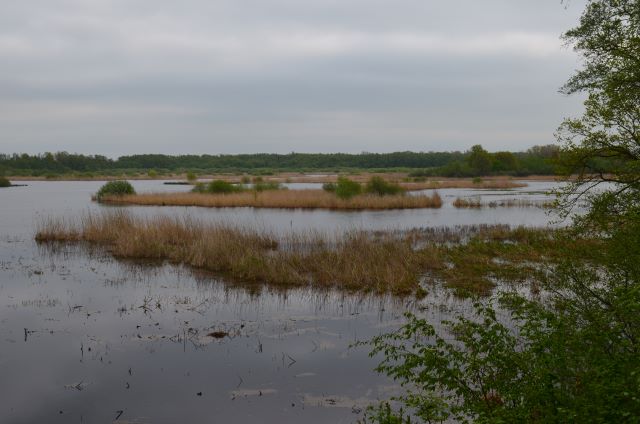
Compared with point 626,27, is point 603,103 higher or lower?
lower

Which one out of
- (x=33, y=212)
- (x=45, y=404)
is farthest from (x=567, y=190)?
(x=33, y=212)

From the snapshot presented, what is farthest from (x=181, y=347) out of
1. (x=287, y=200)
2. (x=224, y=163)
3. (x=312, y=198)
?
(x=224, y=163)

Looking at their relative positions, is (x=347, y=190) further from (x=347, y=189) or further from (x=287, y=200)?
(x=287, y=200)

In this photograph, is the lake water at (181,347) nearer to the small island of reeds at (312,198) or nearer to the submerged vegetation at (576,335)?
the submerged vegetation at (576,335)

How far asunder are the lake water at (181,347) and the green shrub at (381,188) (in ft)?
97.2

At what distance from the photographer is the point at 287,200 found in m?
44.3

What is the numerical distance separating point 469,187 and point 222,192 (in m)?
38.4

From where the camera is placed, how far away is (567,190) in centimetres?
1070

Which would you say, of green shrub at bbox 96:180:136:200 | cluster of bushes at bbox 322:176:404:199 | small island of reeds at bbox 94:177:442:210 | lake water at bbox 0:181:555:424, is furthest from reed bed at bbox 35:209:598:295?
green shrub at bbox 96:180:136:200

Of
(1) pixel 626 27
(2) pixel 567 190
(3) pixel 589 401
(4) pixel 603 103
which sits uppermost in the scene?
(1) pixel 626 27

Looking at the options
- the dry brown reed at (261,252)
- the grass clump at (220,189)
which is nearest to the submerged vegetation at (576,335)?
the dry brown reed at (261,252)

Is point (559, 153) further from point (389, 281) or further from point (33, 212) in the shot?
point (33, 212)

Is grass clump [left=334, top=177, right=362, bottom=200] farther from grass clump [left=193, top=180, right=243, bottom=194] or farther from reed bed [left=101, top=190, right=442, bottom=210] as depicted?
grass clump [left=193, top=180, right=243, bottom=194]

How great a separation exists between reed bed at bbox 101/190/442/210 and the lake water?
83.5 ft
